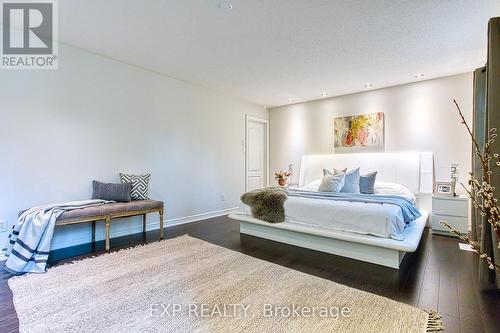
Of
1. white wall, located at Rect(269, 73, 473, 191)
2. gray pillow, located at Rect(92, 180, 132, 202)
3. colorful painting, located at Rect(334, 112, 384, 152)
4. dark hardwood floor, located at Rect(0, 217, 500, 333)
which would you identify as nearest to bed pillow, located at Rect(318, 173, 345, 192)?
dark hardwood floor, located at Rect(0, 217, 500, 333)

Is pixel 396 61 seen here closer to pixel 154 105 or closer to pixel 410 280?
pixel 410 280

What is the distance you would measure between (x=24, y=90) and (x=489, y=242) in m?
5.04

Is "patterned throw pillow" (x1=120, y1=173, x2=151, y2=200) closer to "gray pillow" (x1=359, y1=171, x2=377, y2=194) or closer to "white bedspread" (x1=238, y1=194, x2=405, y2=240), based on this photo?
"white bedspread" (x1=238, y1=194, x2=405, y2=240)

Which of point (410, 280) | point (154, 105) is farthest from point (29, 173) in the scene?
point (410, 280)

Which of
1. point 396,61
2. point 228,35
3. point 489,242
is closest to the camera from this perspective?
point 489,242

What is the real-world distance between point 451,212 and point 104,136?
5267 mm

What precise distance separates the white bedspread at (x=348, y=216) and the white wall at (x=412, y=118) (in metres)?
2.27

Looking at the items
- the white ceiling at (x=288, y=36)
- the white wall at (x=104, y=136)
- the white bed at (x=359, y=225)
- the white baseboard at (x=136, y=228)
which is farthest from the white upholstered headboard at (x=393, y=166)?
the white baseboard at (x=136, y=228)

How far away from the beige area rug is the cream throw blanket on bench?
0.15 meters

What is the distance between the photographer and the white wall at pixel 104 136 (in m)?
3.02

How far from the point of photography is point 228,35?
9.88ft

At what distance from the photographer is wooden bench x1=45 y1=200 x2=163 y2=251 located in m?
2.89

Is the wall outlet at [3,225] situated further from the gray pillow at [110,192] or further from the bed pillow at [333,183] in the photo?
the bed pillow at [333,183]

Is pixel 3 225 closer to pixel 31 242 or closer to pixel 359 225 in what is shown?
pixel 31 242
